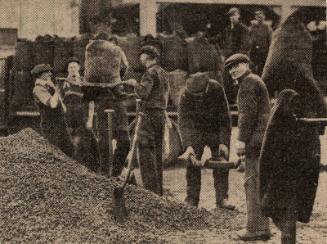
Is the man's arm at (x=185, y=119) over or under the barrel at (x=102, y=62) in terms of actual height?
under

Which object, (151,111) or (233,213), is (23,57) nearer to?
(151,111)

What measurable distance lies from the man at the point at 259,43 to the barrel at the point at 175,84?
2087 mm

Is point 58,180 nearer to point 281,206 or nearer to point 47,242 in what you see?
point 47,242

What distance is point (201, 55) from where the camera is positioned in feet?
36.8

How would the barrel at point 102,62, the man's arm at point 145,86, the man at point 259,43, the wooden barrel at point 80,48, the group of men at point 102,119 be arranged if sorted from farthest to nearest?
1. the man at point 259,43
2. the wooden barrel at point 80,48
3. the barrel at point 102,62
4. the group of men at point 102,119
5. the man's arm at point 145,86

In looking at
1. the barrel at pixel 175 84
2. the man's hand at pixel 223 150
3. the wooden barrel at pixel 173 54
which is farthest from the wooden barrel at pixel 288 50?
the wooden barrel at pixel 173 54

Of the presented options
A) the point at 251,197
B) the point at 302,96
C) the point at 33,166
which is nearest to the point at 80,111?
the point at 33,166

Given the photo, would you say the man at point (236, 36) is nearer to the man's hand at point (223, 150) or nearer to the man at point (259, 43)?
the man at point (259, 43)

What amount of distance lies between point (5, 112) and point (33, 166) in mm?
3876

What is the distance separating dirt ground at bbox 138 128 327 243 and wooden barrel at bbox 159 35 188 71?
1.82 meters

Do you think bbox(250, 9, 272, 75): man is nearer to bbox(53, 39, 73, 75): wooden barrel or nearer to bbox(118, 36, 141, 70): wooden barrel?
bbox(118, 36, 141, 70): wooden barrel

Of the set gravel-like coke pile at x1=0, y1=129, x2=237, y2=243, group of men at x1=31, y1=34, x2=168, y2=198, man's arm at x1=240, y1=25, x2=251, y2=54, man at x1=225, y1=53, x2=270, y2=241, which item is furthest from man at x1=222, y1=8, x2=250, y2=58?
man at x1=225, y1=53, x2=270, y2=241

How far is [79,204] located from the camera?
20.6ft

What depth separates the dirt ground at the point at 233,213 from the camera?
623 cm
